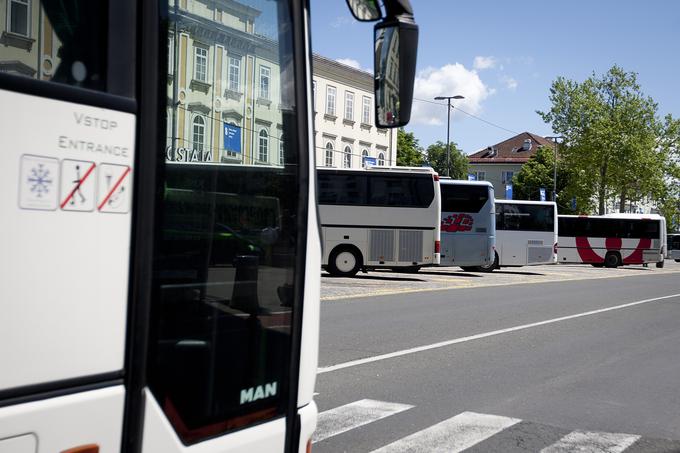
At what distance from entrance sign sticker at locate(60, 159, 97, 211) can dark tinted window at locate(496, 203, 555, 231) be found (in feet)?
115

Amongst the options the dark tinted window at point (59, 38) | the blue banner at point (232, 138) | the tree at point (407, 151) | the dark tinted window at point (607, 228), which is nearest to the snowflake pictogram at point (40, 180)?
the dark tinted window at point (59, 38)

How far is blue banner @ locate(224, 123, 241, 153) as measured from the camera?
2.59m

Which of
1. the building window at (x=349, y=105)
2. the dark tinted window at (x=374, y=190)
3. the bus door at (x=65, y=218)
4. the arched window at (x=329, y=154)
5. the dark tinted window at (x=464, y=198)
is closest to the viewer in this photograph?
the bus door at (x=65, y=218)

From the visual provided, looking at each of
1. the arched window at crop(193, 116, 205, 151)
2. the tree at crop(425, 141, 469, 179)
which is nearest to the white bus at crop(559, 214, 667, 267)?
the arched window at crop(193, 116, 205, 151)

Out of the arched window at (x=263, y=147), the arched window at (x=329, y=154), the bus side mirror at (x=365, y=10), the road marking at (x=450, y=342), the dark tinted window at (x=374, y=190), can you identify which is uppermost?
the arched window at (x=329, y=154)

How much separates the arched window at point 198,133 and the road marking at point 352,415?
146 inches

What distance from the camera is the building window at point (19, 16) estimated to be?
2137 mm

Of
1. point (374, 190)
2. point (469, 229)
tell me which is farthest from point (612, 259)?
point (374, 190)

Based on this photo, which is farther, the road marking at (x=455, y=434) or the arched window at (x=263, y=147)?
the road marking at (x=455, y=434)

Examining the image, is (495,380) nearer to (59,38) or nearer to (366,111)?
(59,38)

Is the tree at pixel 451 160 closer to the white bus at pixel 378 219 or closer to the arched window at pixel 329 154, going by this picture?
the arched window at pixel 329 154

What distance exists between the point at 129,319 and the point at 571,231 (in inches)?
1914

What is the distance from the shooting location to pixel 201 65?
2469mm

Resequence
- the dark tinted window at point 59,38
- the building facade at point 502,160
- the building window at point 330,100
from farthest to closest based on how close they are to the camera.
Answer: the building facade at point 502,160, the building window at point 330,100, the dark tinted window at point 59,38
